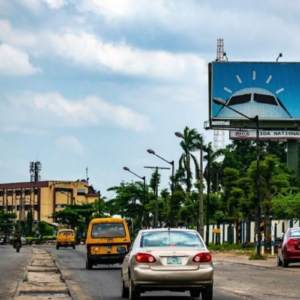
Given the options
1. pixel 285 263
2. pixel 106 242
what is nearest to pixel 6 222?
pixel 106 242

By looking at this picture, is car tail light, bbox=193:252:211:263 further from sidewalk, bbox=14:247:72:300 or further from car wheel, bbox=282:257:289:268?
car wheel, bbox=282:257:289:268

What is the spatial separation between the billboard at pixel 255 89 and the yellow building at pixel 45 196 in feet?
257

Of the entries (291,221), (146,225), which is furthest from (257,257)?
(146,225)

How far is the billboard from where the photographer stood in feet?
285

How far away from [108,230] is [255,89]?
5250cm

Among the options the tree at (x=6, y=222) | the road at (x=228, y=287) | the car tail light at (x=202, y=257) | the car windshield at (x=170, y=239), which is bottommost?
the road at (x=228, y=287)

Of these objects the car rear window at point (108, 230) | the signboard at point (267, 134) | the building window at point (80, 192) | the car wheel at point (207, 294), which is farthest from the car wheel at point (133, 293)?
the building window at point (80, 192)

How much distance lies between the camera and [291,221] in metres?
68.5

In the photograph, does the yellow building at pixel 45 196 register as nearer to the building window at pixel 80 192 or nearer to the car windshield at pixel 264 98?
the building window at pixel 80 192

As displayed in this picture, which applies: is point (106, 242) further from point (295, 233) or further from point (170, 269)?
point (170, 269)

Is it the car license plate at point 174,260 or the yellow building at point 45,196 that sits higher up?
the yellow building at point 45,196

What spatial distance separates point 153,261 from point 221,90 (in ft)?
226

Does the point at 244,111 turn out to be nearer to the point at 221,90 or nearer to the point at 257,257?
the point at 221,90

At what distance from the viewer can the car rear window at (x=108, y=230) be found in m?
37.1
